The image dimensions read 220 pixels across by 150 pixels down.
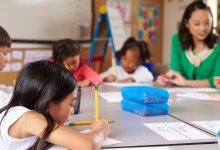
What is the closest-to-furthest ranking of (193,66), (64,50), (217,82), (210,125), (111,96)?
(210,125) < (111,96) < (217,82) < (193,66) < (64,50)

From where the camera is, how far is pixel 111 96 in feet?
6.07

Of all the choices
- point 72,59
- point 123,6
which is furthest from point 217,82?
point 123,6

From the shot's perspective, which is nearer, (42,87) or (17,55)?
(42,87)

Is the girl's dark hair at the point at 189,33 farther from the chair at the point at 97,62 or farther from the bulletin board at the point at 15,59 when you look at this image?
the bulletin board at the point at 15,59

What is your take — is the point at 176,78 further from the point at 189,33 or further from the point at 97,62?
the point at 97,62

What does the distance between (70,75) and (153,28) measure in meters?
3.83

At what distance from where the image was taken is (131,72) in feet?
10.1

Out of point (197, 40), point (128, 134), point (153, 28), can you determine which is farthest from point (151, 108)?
point (153, 28)

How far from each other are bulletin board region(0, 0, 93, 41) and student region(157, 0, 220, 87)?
5.04ft

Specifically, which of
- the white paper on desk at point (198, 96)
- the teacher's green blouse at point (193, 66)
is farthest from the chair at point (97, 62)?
the white paper on desk at point (198, 96)

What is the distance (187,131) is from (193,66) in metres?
1.34

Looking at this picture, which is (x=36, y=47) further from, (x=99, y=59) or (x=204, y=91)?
(x=204, y=91)

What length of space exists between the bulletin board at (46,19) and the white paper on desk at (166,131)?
92.5 inches

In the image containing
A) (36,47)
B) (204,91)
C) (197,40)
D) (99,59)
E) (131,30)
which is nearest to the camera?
(204,91)
